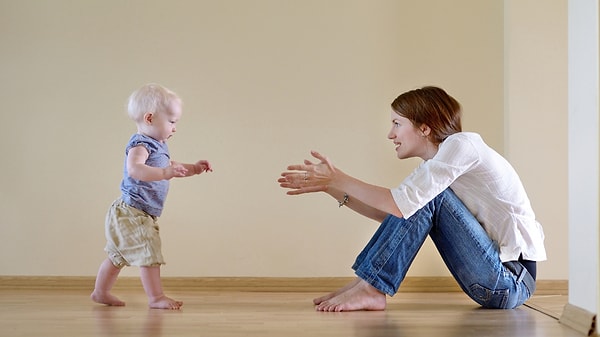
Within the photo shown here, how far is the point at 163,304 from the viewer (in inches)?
105

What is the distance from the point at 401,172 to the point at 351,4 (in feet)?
2.55

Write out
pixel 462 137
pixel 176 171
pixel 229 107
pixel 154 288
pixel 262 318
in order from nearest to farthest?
pixel 262 318 → pixel 462 137 → pixel 176 171 → pixel 154 288 → pixel 229 107

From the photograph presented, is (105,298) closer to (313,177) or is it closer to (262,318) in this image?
(262,318)

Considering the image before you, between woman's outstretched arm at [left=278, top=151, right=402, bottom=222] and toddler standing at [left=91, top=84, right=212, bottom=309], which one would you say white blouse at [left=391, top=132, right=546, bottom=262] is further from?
toddler standing at [left=91, top=84, right=212, bottom=309]

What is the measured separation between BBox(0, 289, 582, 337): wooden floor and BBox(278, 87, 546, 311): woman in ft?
0.33

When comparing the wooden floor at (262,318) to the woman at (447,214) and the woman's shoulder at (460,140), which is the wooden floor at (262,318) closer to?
the woman at (447,214)

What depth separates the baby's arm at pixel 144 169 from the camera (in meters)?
2.63

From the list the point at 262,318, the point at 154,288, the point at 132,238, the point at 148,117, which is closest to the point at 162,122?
the point at 148,117

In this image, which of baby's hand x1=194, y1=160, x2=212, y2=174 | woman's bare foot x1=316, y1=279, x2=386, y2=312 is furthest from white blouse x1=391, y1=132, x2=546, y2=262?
baby's hand x1=194, y1=160, x2=212, y2=174

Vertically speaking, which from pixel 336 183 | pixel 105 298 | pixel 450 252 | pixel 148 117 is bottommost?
pixel 105 298

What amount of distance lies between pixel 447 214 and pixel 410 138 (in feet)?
0.99

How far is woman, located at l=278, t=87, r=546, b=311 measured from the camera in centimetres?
243

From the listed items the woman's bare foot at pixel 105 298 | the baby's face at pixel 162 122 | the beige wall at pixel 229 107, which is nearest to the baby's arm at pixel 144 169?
the baby's face at pixel 162 122

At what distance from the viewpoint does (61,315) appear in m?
2.47
